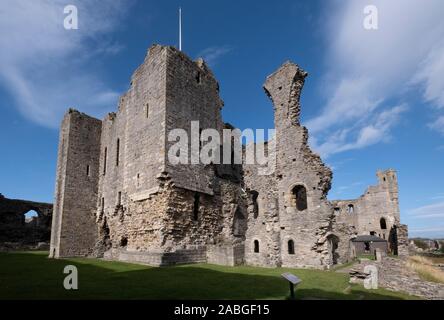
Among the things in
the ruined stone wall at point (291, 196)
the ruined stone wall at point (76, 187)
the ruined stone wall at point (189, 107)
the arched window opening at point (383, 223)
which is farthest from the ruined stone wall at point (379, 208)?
the ruined stone wall at point (76, 187)

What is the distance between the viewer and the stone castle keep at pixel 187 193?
48.7 ft

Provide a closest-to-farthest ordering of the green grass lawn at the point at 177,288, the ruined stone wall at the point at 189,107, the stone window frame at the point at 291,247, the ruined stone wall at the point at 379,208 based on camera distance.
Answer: the green grass lawn at the point at 177,288
the stone window frame at the point at 291,247
the ruined stone wall at the point at 189,107
the ruined stone wall at the point at 379,208

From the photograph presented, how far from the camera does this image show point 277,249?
15266 millimetres

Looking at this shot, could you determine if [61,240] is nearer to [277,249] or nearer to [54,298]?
[277,249]

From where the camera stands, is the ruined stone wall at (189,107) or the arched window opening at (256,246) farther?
the arched window opening at (256,246)

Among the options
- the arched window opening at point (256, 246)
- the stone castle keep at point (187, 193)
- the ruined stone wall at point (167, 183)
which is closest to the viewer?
the stone castle keep at point (187, 193)

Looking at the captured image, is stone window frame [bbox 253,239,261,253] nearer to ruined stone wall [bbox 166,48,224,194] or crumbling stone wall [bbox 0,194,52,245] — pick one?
ruined stone wall [bbox 166,48,224,194]

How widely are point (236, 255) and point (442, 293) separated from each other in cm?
868

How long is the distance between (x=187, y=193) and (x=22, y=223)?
22.2 metres

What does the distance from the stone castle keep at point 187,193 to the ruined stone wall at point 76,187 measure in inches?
2.8

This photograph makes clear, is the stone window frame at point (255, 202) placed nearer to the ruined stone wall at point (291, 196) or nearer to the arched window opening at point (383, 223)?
the ruined stone wall at point (291, 196)

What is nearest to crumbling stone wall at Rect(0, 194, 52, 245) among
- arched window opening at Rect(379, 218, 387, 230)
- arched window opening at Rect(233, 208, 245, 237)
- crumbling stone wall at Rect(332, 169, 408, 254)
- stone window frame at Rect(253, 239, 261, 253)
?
arched window opening at Rect(233, 208, 245, 237)
